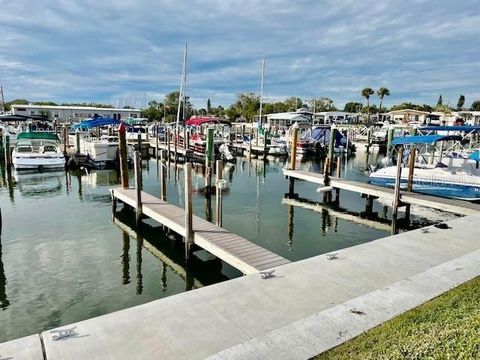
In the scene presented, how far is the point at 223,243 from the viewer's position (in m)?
9.51

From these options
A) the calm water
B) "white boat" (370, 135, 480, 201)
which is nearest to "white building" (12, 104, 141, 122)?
the calm water

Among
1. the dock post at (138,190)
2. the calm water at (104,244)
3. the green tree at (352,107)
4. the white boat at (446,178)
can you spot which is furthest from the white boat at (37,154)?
the green tree at (352,107)

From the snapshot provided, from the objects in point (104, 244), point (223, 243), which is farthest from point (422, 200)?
point (104, 244)

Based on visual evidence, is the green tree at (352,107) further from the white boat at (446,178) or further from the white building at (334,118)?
the white boat at (446,178)

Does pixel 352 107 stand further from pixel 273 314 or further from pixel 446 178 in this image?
pixel 273 314

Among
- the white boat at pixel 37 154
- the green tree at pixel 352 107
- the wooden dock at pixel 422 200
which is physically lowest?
the wooden dock at pixel 422 200

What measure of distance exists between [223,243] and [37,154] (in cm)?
2251

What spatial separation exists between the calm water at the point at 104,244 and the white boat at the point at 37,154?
358cm

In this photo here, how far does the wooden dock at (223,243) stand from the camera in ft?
27.1

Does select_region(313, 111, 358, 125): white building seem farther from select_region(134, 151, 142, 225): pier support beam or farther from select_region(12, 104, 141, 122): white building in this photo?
select_region(134, 151, 142, 225): pier support beam

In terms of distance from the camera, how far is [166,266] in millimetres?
11047

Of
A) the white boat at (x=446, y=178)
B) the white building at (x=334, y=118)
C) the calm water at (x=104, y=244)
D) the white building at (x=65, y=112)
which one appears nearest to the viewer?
the calm water at (x=104, y=244)

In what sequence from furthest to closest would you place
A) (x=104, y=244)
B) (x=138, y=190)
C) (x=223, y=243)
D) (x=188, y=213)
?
1. (x=138, y=190)
2. (x=104, y=244)
3. (x=188, y=213)
4. (x=223, y=243)

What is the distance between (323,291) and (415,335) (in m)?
2.21
